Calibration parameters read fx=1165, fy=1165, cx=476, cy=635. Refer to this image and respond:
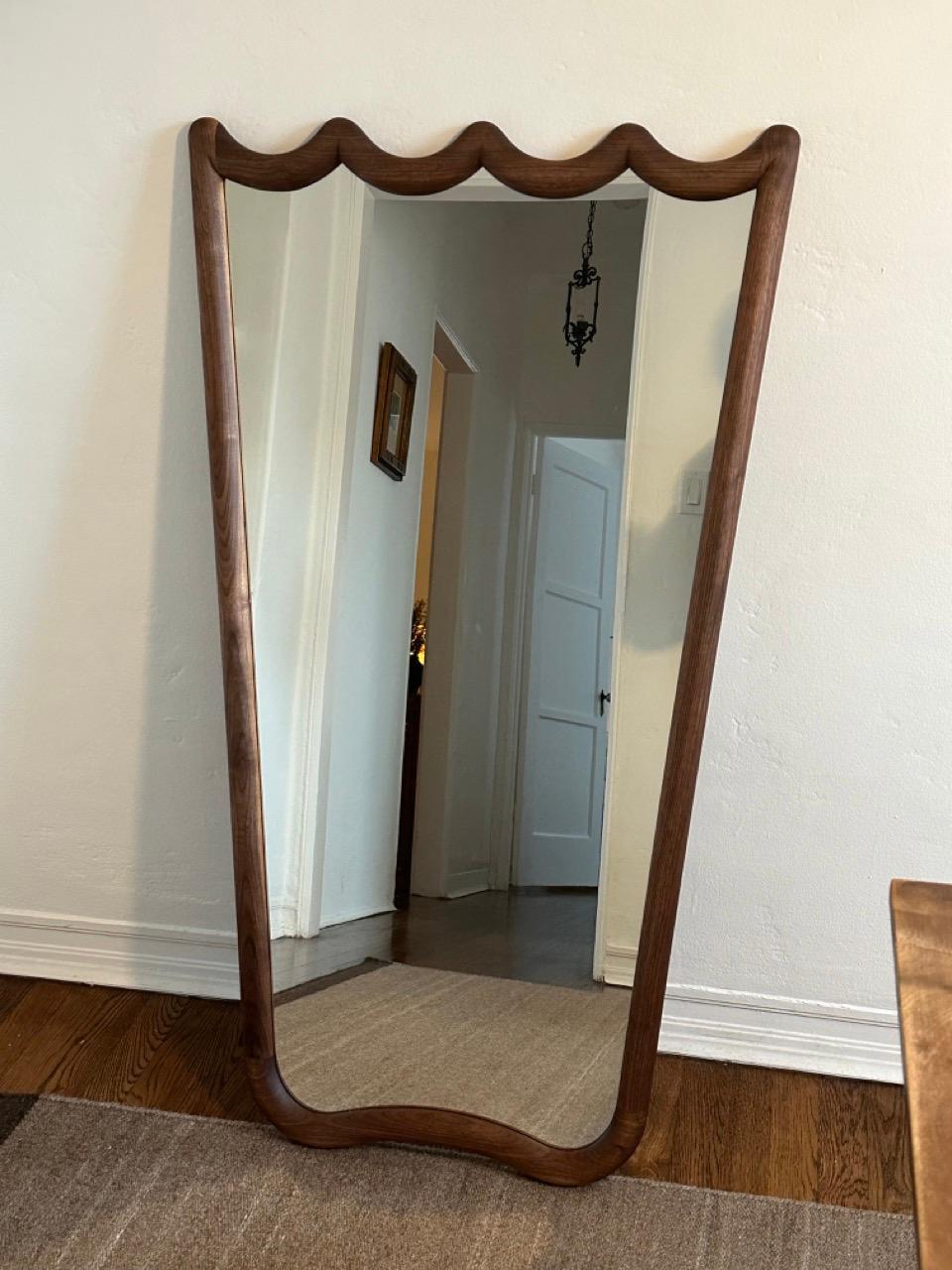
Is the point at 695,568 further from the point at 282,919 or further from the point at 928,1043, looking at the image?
the point at 928,1043

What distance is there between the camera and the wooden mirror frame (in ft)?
5.51

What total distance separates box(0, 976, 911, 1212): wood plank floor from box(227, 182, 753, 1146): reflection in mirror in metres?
0.19

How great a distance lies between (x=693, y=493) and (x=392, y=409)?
1.70 ft

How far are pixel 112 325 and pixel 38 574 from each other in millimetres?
504

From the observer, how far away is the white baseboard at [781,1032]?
1998mm

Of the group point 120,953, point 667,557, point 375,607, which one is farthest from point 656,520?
point 120,953

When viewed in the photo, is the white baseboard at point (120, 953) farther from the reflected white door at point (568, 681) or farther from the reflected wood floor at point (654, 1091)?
the reflected white door at point (568, 681)

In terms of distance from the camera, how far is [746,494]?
2.04 m

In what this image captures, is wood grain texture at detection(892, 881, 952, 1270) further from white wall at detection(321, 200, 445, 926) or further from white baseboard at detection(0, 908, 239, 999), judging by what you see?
white baseboard at detection(0, 908, 239, 999)

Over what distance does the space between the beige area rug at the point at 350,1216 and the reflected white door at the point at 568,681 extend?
44 centimetres

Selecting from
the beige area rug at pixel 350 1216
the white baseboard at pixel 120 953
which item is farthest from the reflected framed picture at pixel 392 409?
the beige area rug at pixel 350 1216

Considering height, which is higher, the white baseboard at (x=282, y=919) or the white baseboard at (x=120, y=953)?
the white baseboard at (x=282, y=919)

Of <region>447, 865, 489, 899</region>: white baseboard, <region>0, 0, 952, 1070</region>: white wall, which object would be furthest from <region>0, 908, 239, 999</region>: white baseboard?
<region>447, 865, 489, 899</region>: white baseboard

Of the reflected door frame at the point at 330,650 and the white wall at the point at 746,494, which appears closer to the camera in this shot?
the reflected door frame at the point at 330,650
